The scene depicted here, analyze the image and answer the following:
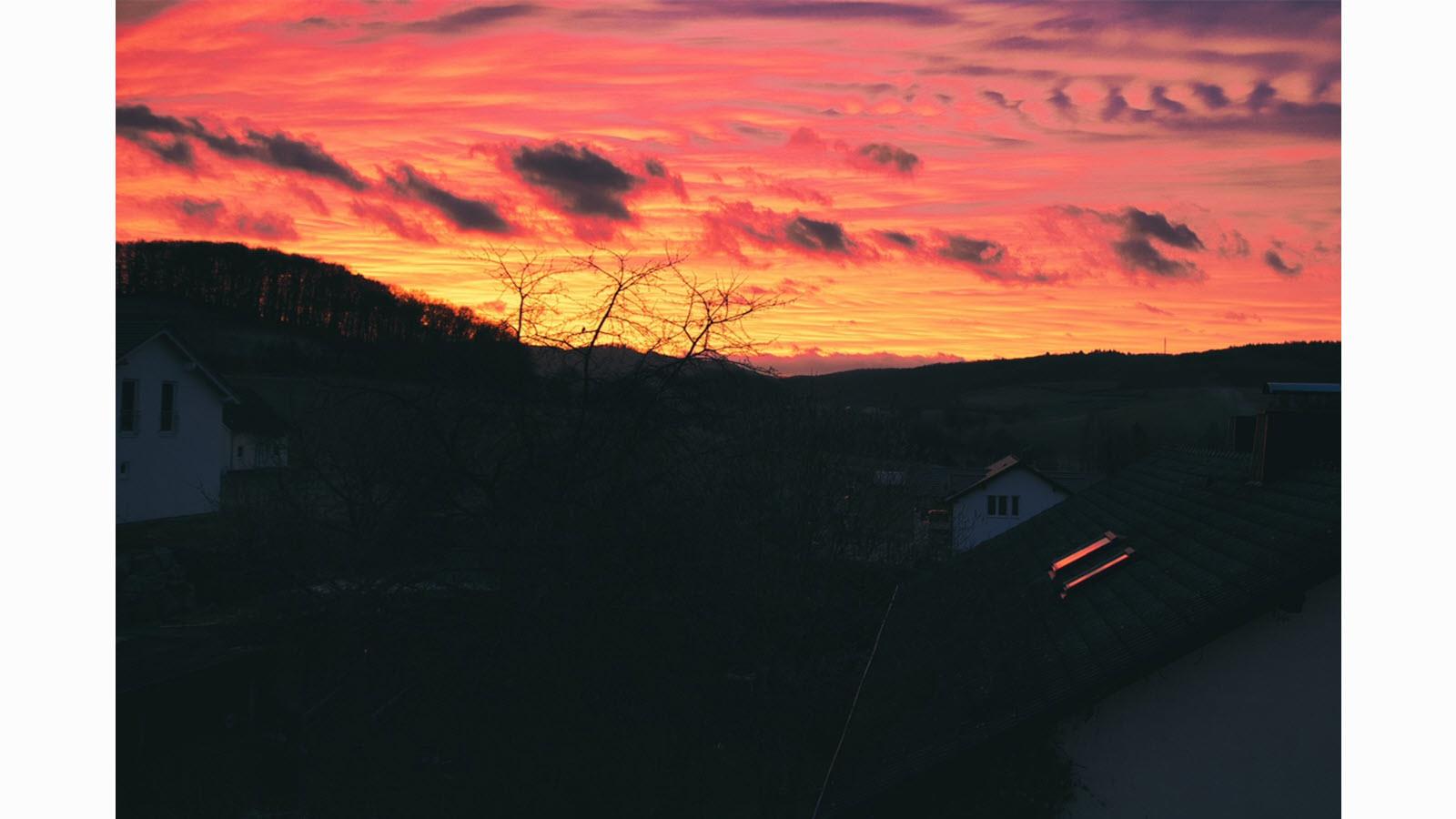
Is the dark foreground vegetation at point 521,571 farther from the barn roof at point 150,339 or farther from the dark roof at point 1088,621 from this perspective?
the barn roof at point 150,339

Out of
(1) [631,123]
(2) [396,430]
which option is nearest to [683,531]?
(2) [396,430]

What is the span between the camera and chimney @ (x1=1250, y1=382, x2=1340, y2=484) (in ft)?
28.4

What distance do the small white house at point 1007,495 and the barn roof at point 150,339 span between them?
2620cm

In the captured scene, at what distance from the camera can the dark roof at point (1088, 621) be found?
19.1 feet

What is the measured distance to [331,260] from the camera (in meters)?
11.2

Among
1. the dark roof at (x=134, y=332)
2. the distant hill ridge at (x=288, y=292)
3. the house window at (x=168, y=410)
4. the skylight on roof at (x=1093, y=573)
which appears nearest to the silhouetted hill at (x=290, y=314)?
the distant hill ridge at (x=288, y=292)

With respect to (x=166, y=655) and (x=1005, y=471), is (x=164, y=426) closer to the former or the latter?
Answer: (x=166, y=655)

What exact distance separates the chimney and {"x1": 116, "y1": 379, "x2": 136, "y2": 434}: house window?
19029 mm

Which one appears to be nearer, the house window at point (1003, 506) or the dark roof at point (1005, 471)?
the dark roof at point (1005, 471)

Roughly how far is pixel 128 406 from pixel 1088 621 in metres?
18.9

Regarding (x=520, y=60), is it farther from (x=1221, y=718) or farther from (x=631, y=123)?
(x=1221, y=718)

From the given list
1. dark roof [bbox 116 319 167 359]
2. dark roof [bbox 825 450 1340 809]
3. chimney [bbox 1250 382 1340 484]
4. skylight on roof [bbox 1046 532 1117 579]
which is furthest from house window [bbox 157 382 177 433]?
chimney [bbox 1250 382 1340 484]

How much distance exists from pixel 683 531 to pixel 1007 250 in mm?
7690

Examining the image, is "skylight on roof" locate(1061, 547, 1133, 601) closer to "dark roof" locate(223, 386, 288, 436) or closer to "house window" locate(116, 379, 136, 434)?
"house window" locate(116, 379, 136, 434)
